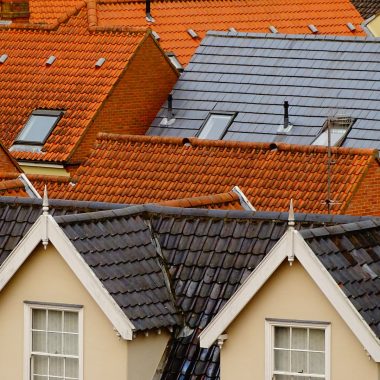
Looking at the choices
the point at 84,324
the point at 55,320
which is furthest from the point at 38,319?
the point at 84,324

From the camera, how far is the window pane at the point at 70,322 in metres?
29.8

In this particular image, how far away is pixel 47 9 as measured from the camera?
7256 cm

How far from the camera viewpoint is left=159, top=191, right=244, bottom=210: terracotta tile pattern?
118 feet

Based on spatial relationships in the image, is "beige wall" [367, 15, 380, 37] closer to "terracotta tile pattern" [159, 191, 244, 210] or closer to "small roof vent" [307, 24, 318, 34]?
"small roof vent" [307, 24, 318, 34]

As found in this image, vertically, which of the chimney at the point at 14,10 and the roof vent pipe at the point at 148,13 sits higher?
the chimney at the point at 14,10

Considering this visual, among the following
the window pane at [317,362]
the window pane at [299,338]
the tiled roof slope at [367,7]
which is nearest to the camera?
the window pane at [317,362]

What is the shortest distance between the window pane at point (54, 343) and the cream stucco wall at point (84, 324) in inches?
13.5

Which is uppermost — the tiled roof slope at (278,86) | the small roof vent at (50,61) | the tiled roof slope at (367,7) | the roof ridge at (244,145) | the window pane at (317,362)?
the tiled roof slope at (367,7)

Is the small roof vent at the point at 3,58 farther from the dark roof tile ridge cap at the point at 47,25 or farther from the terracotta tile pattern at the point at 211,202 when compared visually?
the terracotta tile pattern at the point at 211,202

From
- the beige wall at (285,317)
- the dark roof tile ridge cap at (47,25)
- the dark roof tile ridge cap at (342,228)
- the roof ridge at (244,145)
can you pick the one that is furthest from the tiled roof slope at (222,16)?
the beige wall at (285,317)

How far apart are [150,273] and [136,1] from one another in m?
38.3

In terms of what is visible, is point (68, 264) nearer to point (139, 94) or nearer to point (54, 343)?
point (54, 343)

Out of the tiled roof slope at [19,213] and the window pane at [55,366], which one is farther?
the tiled roof slope at [19,213]

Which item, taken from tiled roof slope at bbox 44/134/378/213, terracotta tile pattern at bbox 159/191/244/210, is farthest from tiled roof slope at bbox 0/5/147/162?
terracotta tile pattern at bbox 159/191/244/210
